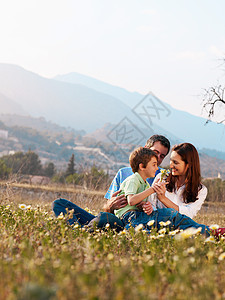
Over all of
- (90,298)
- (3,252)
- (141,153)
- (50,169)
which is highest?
(141,153)

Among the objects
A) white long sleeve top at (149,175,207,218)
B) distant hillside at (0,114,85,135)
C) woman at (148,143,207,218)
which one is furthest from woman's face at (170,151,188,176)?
distant hillside at (0,114,85,135)

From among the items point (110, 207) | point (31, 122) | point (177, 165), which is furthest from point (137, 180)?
point (31, 122)

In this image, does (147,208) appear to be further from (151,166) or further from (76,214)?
(76,214)

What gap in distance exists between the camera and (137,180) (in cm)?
427

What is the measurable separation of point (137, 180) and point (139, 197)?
0.27 metres

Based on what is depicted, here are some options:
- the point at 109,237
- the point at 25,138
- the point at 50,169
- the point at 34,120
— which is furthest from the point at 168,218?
the point at 34,120

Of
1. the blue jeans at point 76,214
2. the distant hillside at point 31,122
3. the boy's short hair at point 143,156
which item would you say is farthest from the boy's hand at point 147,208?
the distant hillside at point 31,122

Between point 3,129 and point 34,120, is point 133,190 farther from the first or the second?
point 34,120

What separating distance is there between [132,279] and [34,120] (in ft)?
473

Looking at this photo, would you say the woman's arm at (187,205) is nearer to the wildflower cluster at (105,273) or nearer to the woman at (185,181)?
the woman at (185,181)

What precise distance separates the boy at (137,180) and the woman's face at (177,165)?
0.35 metres

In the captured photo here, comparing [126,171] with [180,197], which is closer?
[180,197]

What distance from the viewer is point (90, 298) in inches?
56.0

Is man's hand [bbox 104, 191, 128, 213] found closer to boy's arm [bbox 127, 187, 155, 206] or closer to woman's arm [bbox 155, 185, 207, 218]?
boy's arm [bbox 127, 187, 155, 206]
